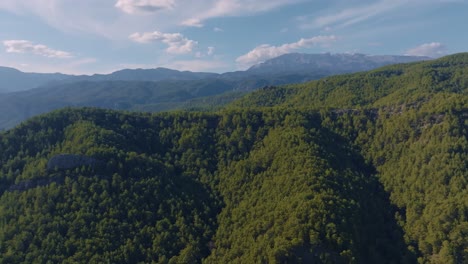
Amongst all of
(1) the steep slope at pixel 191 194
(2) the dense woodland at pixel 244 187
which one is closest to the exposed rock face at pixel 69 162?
(1) the steep slope at pixel 191 194

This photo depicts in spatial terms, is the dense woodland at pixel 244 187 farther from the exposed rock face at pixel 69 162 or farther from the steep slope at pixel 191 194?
the exposed rock face at pixel 69 162

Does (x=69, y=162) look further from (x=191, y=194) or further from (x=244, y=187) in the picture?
(x=244, y=187)

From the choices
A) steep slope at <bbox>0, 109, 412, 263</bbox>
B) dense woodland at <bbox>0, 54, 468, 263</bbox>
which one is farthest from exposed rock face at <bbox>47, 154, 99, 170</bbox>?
dense woodland at <bbox>0, 54, 468, 263</bbox>

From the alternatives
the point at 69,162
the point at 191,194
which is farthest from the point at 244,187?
the point at 69,162

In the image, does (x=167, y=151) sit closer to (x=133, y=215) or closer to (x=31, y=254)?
(x=133, y=215)

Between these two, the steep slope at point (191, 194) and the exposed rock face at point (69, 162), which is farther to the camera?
the exposed rock face at point (69, 162)

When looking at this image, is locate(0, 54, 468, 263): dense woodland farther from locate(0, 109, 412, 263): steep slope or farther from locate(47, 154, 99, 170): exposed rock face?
locate(47, 154, 99, 170): exposed rock face

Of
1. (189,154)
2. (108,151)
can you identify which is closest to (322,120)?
(189,154)
